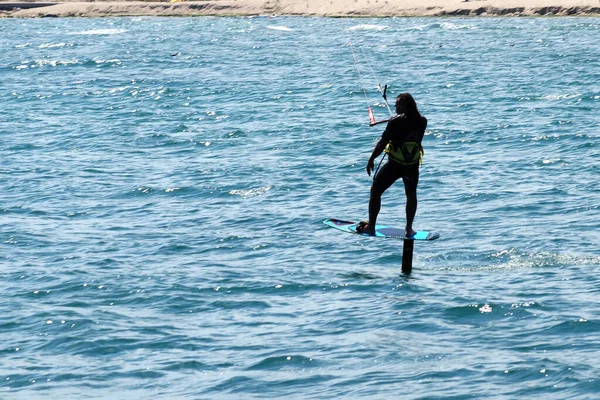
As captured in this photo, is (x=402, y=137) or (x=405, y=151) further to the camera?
(x=405, y=151)

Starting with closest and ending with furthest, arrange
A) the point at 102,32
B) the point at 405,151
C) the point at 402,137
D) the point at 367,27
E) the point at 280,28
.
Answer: the point at 402,137
the point at 405,151
the point at 367,27
the point at 280,28
the point at 102,32

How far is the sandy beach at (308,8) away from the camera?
3460 inches

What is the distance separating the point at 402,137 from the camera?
1756cm

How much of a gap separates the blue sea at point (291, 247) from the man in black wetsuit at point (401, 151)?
160 centimetres

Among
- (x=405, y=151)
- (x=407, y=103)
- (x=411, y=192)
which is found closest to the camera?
(x=407, y=103)

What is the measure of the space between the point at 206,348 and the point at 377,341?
255 centimetres

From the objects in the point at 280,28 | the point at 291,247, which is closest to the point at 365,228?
the point at 291,247

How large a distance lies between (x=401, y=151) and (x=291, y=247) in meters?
5.33

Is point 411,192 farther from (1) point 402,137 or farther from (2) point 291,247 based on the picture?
(2) point 291,247

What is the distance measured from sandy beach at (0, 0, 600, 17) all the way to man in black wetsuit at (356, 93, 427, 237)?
70.5 m

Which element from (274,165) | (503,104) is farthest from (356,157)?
(503,104)

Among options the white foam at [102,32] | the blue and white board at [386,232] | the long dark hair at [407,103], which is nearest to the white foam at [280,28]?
the white foam at [102,32]

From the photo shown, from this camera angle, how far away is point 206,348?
642 inches

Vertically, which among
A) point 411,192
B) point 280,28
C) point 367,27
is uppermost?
point 411,192
